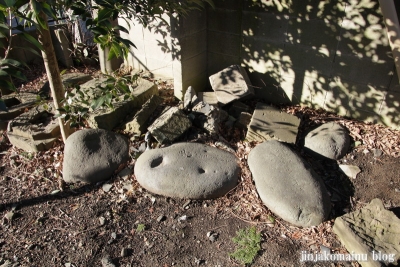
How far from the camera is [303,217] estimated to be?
113 inches

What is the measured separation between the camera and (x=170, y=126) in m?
3.70

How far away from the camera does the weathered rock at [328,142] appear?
11.7 feet

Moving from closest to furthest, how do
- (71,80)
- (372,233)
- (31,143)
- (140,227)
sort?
(372,233) → (140,227) → (31,143) → (71,80)

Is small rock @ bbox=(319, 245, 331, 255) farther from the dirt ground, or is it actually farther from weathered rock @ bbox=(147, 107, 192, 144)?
weathered rock @ bbox=(147, 107, 192, 144)

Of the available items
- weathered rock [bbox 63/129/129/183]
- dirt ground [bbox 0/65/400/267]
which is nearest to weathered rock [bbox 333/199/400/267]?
dirt ground [bbox 0/65/400/267]

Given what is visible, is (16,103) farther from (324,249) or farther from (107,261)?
(324,249)

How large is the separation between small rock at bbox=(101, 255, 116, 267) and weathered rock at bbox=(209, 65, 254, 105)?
245 centimetres

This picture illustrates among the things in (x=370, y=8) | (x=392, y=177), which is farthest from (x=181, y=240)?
(x=370, y=8)

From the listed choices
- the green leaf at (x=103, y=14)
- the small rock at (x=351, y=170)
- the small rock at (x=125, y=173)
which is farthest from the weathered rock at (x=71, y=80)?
the small rock at (x=351, y=170)

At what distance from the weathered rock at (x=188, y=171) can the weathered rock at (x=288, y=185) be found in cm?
30

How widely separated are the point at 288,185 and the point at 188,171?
3.41ft

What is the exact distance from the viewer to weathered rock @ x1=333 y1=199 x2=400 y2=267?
96.9 inches

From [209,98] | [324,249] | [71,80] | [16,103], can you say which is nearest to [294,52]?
[209,98]

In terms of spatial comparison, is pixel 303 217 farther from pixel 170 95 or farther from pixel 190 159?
pixel 170 95
